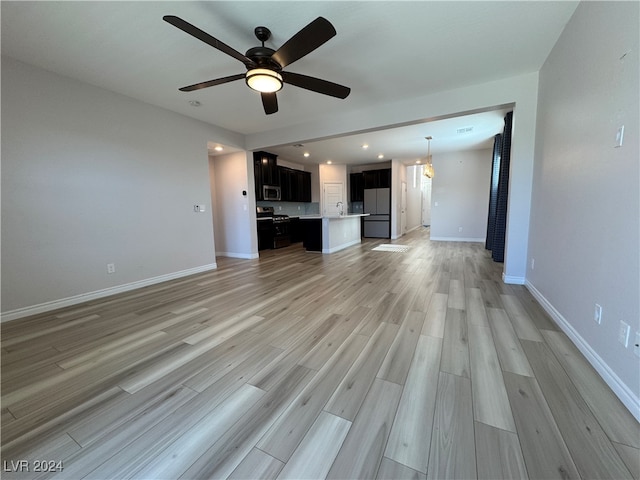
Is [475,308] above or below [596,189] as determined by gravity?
below

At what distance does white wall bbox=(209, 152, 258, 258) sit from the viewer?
17.4 feet

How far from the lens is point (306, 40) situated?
6.00 ft

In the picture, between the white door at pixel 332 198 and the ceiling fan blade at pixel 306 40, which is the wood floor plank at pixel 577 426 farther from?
the white door at pixel 332 198

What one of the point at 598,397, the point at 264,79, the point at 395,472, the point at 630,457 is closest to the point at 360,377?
the point at 395,472

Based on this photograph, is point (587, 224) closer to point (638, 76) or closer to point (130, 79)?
point (638, 76)

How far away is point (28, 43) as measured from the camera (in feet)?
7.44

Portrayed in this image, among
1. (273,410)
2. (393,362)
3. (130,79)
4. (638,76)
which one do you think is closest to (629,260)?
(638,76)

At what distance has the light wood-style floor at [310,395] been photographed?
1.02 metres

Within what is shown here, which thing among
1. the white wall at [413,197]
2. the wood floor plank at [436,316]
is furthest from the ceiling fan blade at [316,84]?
the white wall at [413,197]

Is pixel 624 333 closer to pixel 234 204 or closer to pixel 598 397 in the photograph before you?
pixel 598 397

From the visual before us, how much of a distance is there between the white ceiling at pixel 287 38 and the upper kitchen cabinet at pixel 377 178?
4.72 metres

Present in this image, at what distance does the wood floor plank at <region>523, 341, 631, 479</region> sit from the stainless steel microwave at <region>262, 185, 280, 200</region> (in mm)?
6017

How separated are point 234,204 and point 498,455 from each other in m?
5.43

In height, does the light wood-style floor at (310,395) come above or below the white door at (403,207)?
below
